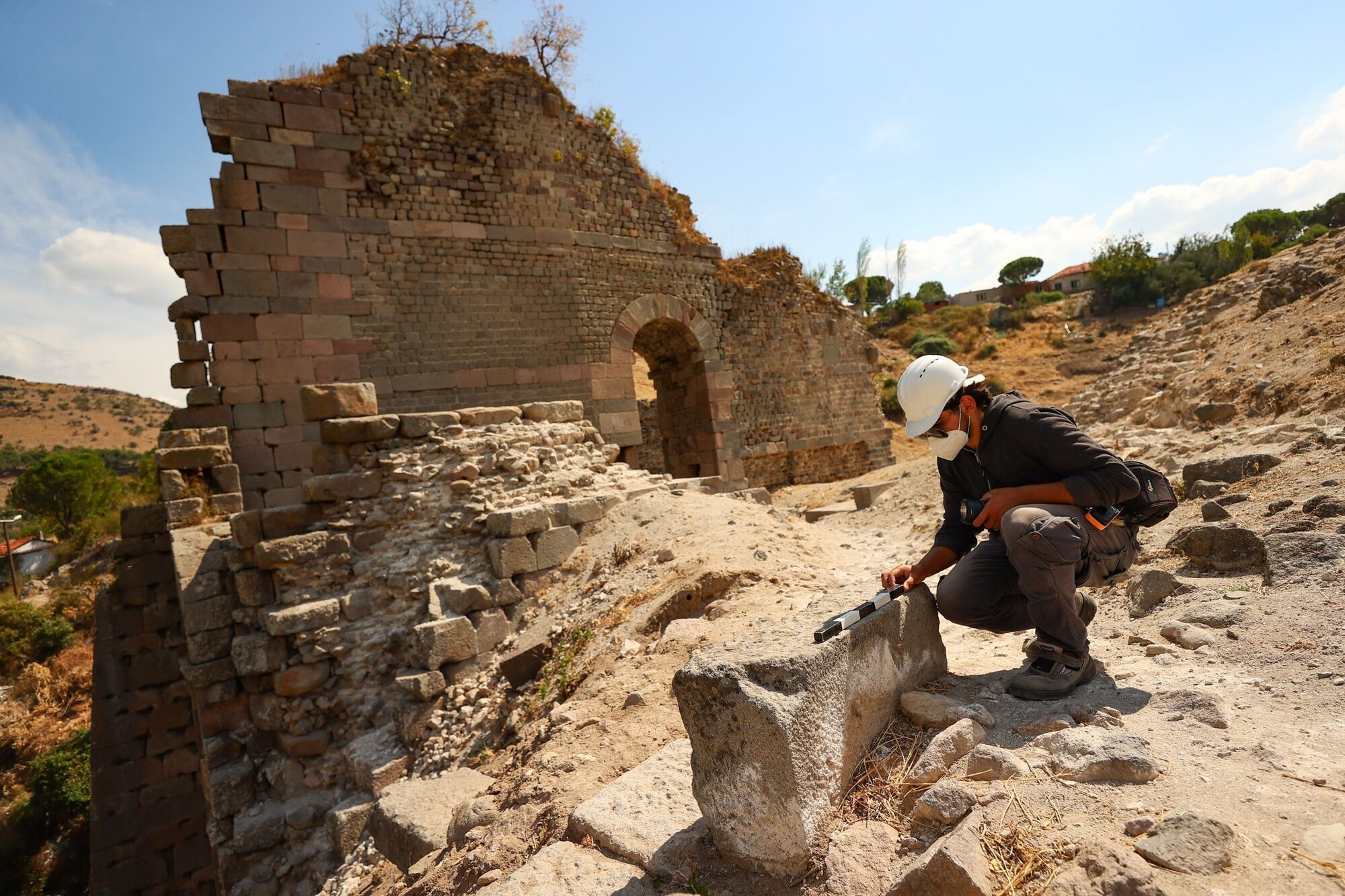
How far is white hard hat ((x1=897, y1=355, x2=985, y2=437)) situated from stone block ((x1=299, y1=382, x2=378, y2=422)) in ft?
14.8

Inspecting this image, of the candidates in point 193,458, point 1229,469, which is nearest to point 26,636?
point 193,458

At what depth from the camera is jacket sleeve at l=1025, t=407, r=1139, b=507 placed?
8.57 ft

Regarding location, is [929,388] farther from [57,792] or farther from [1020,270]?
[1020,270]

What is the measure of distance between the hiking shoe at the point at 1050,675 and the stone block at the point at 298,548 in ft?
15.5

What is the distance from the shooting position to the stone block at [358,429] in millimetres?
5652

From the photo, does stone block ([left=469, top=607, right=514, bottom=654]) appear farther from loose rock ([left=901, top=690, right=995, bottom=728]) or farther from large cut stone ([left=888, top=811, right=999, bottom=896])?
large cut stone ([left=888, top=811, right=999, bottom=896])

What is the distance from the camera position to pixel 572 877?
2342 mm

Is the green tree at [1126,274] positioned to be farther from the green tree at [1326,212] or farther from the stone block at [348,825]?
the stone block at [348,825]

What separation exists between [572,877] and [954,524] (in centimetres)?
204

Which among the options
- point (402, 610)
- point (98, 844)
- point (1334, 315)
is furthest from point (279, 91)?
point (1334, 315)

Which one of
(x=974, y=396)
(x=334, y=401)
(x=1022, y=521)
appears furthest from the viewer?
(x=334, y=401)

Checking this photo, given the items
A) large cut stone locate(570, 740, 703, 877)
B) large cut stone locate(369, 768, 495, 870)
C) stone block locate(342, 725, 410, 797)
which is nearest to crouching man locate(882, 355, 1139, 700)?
large cut stone locate(570, 740, 703, 877)

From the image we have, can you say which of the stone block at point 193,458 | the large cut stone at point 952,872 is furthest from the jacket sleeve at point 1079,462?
the stone block at point 193,458

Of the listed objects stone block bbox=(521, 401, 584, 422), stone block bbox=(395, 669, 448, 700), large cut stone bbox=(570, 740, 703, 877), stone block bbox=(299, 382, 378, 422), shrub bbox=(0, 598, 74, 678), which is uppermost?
stone block bbox=(299, 382, 378, 422)
